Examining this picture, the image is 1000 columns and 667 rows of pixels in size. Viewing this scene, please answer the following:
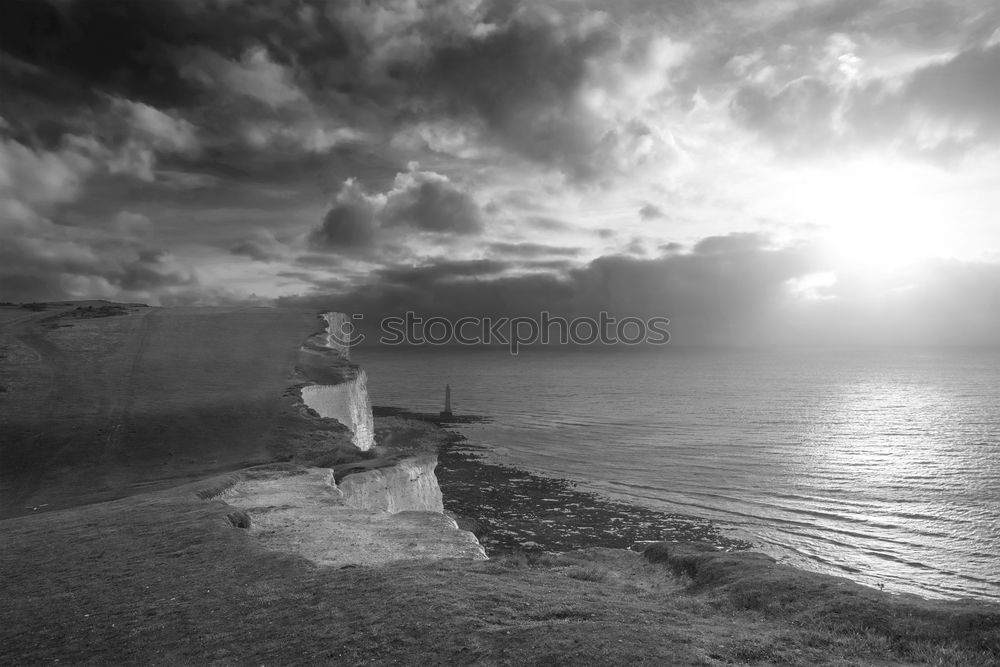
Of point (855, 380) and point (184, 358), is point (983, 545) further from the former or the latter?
point (855, 380)

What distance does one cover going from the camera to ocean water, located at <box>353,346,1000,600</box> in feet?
109

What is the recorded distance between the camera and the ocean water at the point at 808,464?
3338 centimetres

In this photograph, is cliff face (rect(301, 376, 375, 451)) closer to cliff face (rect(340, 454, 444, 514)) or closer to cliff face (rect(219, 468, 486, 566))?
cliff face (rect(340, 454, 444, 514))

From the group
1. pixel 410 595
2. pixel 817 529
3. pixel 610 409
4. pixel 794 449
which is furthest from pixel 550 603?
pixel 610 409

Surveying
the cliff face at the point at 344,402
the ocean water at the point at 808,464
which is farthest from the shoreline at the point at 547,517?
the cliff face at the point at 344,402

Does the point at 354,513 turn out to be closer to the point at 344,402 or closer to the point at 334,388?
the point at 334,388

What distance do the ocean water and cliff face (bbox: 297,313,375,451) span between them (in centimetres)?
1703

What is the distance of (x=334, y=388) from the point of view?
46.0m

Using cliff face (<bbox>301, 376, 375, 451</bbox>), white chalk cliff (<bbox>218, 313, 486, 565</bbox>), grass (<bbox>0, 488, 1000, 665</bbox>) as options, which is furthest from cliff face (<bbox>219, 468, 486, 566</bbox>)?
cliff face (<bbox>301, 376, 375, 451</bbox>)

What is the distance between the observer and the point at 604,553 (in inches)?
687

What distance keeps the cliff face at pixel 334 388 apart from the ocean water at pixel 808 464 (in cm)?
1703

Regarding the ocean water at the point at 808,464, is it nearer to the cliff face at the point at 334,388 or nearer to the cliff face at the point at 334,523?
the cliff face at the point at 334,388

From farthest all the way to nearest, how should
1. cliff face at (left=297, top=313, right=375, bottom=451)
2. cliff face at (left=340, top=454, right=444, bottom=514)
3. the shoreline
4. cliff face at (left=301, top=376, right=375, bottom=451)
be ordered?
cliff face at (left=297, top=313, right=375, bottom=451) < cliff face at (left=301, top=376, right=375, bottom=451) < the shoreline < cliff face at (left=340, top=454, right=444, bottom=514)

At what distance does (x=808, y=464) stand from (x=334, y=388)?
44.8 metres
